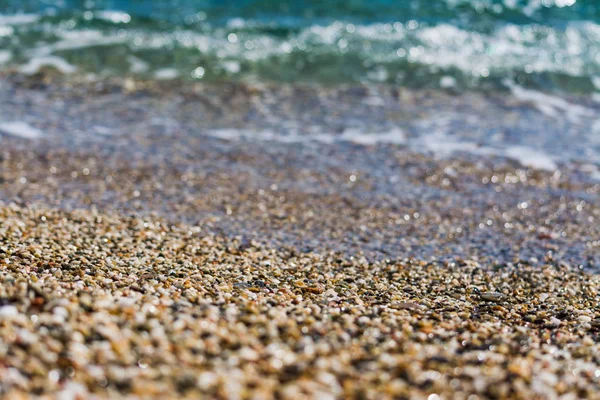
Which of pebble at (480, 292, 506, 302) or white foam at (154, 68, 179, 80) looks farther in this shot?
white foam at (154, 68, 179, 80)

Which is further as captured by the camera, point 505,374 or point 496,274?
point 496,274

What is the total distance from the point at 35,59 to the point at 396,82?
7.09m

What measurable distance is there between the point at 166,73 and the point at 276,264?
24.4ft

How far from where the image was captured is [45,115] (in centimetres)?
944

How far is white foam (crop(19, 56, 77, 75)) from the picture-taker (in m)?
11.5

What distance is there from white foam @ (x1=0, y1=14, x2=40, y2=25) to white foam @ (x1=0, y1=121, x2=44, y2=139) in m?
6.83

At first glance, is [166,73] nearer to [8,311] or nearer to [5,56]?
[5,56]

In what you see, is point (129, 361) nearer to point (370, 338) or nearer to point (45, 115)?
point (370, 338)

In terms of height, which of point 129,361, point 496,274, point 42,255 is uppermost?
point 129,361

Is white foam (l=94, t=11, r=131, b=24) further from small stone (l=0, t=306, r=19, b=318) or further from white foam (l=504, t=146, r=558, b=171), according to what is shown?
small stone (l=0, t=306, r=19, b=318)

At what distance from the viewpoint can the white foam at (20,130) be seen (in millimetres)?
8633

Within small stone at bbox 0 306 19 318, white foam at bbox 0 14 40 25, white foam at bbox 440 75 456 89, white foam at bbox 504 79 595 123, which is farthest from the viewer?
white foam at bbox 0 14 40 25

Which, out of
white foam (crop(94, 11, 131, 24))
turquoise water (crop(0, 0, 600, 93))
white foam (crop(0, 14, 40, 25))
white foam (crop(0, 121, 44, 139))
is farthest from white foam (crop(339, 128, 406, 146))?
white foam (crop(0, 14, 40, 25))

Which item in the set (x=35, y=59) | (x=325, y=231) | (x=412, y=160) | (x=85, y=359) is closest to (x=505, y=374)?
(x=85, y=359)
